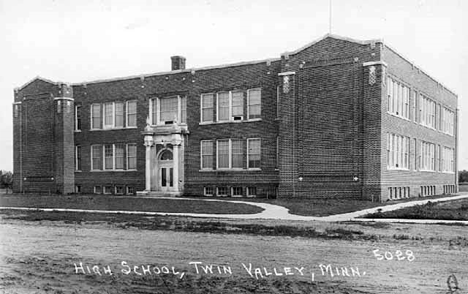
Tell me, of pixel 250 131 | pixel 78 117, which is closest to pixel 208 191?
pixel 250 131

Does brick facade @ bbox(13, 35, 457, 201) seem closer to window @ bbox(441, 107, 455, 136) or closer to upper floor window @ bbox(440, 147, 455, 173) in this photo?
upper floor window @ bbox(440, 147, 455, 173)

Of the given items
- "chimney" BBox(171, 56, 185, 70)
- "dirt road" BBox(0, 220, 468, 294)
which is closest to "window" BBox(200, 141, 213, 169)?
"chimney" BBox(171, 56, 185, 70)

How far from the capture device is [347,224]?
16.9m

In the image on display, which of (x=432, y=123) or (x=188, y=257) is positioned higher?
(x=432, y=123)

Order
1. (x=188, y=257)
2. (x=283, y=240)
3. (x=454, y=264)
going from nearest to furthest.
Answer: (x=454, y=264) < (x=188, y=257) < (x=283, y=240)

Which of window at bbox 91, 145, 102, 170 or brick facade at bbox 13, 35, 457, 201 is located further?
window at bbox 91, 145, 102, 170

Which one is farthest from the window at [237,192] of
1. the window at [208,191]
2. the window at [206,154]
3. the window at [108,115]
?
the window at [108,115]

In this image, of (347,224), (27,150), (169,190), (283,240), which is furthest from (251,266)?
(27,150)

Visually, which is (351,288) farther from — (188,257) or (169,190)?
(169,190)

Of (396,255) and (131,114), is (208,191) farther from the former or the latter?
(396,255)

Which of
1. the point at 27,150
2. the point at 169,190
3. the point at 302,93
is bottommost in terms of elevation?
the point at 169,190

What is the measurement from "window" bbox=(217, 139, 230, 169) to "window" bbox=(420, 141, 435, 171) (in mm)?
13456

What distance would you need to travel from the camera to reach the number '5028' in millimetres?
10180

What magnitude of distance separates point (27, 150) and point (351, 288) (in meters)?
38.7
